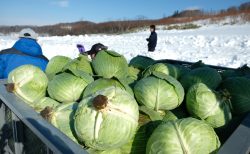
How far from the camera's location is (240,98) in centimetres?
237

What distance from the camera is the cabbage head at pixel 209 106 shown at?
2172mm

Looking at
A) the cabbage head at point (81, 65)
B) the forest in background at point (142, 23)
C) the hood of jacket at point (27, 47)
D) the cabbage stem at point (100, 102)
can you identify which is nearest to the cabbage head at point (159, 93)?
the cabbage stem at point (100, 102)

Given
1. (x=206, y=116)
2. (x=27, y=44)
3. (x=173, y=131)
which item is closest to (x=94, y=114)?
(x=173, y=131)

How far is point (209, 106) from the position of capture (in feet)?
7.18

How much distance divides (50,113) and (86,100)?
0.37 metres

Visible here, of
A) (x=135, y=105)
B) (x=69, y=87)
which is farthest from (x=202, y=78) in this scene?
(x=69, y=87)

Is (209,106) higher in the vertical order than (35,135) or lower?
higher

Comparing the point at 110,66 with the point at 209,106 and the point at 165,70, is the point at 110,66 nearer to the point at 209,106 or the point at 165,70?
the point at 165,70

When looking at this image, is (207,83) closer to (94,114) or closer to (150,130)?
(150,130)

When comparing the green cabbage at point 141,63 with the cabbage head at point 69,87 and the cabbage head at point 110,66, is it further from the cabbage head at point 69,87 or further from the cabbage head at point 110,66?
the cabbage head at point 69,87

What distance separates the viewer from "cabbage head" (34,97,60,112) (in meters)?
2.51

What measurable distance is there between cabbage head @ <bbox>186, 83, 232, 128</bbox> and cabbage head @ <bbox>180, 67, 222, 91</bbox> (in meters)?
0.27

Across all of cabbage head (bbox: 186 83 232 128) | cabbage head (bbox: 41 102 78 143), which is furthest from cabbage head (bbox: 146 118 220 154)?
cabbage head (bbox: 41 102 78 143)

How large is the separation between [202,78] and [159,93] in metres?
0.53
